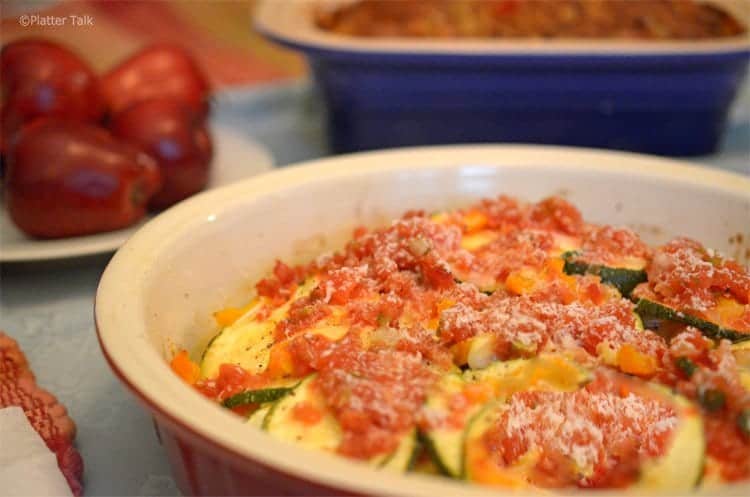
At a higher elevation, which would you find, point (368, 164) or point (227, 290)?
point (368, 164)

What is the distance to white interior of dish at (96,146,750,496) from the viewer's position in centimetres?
124

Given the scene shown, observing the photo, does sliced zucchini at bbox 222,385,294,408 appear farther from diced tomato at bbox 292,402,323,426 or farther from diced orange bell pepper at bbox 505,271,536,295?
diced orange bell pepper at bbox 505,271,536,295

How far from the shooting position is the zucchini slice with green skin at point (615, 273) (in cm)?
135

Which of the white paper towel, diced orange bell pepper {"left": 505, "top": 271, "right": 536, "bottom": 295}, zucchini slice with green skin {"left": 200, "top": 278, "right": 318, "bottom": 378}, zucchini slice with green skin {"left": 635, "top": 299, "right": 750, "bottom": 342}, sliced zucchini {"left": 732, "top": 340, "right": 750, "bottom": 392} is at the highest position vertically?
sliced zucchini {"left": 732, "top": 340, "right": 750, "bottom": 392}

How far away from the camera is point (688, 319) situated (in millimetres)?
1216

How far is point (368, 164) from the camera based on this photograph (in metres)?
1.63

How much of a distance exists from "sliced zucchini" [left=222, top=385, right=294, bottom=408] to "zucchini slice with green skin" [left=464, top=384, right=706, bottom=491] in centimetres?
25

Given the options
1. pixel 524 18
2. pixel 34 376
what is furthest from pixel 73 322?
pixel 524 18

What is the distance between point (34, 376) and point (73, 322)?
0.73ft

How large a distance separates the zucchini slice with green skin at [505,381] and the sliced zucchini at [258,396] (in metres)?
0.20

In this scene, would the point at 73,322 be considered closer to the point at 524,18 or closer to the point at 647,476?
the point at 647,476

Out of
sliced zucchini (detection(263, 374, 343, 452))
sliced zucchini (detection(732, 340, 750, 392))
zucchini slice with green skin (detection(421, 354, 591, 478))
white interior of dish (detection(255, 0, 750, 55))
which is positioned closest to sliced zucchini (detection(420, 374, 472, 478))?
zucchini slice with green skin (detection(421, 354, 591, 478))

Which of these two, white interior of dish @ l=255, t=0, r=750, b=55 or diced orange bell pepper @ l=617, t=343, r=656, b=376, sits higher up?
white interior of dish @ l=255, t=0, r=750, b=55

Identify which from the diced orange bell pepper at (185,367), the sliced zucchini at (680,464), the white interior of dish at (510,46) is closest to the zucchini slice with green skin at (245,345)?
the diced orange bell pepper at (185,367)
